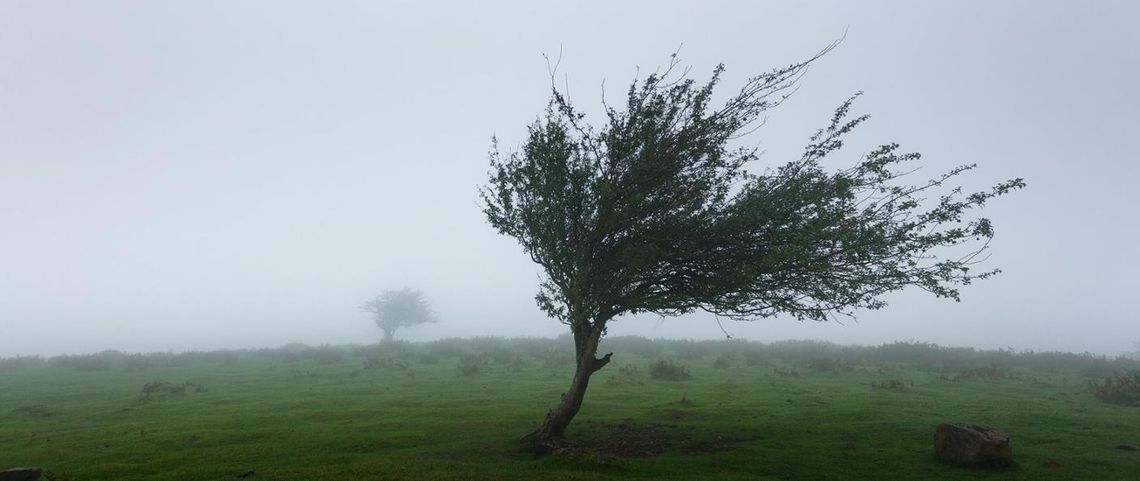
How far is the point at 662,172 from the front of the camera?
16.6 metres

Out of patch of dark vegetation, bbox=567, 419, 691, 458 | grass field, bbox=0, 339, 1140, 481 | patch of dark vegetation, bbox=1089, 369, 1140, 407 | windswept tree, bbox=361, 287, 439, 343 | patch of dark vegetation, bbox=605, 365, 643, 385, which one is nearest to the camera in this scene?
grass field, bbox=0, 339, 1140, 481

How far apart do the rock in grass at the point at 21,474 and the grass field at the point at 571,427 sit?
1.39 meters

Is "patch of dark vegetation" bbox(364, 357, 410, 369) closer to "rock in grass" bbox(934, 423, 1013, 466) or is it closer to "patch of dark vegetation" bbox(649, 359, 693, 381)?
"patch of dark vegetation" bbox(649, 359, 693, 381)

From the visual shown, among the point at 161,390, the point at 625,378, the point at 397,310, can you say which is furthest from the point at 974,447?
the point at 397,310

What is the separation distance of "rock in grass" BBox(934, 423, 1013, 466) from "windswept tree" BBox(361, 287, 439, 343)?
102 meters

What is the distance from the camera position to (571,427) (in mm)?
20562

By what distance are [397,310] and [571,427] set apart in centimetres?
9468

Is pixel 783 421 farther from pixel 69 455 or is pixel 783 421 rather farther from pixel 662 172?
pixel 69 455

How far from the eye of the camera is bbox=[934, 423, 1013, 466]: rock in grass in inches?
563

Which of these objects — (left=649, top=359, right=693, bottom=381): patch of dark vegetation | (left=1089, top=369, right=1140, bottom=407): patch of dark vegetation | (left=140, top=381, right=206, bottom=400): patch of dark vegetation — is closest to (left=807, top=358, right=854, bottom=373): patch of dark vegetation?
(left=649, top=359, right=693, bottom=381): patch of dark vegetation

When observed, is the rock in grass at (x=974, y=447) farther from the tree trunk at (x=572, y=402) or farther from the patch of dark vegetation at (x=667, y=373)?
the patch of dark vegetation at (x=667, y=373)

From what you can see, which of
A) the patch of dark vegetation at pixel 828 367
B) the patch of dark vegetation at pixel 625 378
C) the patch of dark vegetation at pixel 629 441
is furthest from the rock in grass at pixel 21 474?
the patch of dark vegetation at pixel 828 367

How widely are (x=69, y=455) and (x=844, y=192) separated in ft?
77.7

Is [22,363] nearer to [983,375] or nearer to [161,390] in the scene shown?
[161,390]
